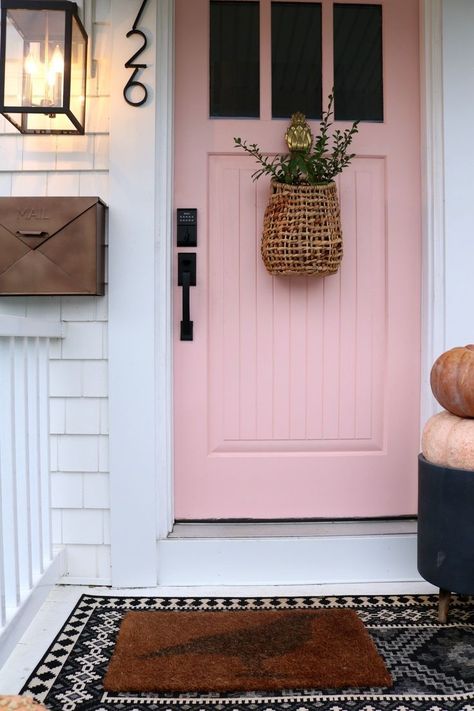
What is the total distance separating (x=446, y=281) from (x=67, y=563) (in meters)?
1.71

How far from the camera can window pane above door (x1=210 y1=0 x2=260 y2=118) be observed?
86.9 inches

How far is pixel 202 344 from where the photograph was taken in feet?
7.26

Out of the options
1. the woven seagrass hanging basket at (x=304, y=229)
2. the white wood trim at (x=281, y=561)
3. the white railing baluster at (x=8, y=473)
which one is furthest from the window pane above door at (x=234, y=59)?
the white wood trim at (x=281, y=561)

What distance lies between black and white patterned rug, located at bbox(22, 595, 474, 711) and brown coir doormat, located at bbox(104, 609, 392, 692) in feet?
0.09

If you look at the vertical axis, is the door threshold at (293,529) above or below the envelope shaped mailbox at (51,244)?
below

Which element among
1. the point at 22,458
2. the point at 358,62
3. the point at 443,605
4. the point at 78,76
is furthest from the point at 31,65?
the point at 443,605

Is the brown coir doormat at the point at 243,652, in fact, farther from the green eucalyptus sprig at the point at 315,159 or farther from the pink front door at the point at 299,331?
the green eucalyptus sprig at the point at 315,159

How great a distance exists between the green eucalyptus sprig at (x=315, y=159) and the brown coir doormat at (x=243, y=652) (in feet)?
4.79

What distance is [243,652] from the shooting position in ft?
5.33

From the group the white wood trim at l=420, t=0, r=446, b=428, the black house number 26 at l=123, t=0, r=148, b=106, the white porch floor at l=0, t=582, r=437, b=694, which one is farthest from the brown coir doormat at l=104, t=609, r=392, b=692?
the black house number 26 at l=123, t=0, r=148, b=106

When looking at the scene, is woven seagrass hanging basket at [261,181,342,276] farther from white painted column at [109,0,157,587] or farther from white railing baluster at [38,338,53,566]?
white railing baluster at [38,338,53,566]

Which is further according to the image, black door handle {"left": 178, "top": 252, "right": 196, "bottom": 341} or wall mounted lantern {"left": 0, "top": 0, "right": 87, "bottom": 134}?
black door handle {"left": 178, "top": 252, "right": 196, "bottom": 341}

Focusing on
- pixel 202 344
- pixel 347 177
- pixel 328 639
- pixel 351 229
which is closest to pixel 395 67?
pixel 347 177

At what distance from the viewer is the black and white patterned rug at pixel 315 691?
56.5 inches
